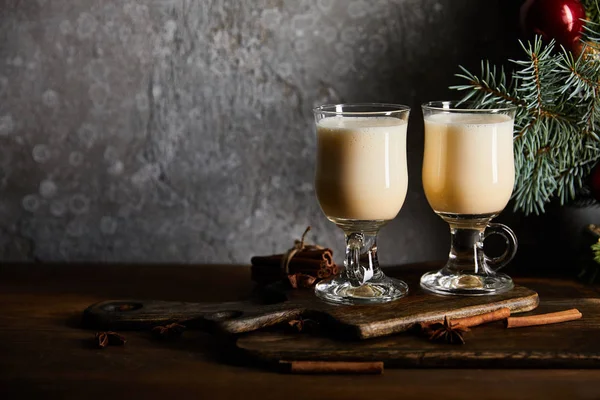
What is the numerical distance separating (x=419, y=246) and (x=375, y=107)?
392mm

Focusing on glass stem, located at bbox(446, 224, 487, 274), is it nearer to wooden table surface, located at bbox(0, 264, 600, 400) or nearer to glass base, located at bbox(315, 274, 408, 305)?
glass base, located at bbox(315, 274, 408, 305)

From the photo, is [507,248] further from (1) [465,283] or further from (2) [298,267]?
(2) [298,267]

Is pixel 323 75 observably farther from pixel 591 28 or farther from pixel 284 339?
pixel 284 339

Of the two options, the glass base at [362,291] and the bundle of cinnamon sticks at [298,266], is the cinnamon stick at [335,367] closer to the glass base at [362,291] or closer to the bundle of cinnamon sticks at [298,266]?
the glass base at [362,291]

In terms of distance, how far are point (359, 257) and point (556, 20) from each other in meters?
0.46

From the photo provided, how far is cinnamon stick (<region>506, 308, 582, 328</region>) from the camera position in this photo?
1103 mm

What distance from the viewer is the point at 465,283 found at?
4.07 feet

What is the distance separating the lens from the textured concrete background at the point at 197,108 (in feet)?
4.85

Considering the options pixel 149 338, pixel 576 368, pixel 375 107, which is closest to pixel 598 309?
pixel 576 368

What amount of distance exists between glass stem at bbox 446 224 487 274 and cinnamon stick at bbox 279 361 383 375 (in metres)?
0.34

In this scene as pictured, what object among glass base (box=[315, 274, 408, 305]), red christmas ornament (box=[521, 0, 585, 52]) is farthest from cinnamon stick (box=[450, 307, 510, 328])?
red christmas ornament (box=[521, 0, 585, 52])

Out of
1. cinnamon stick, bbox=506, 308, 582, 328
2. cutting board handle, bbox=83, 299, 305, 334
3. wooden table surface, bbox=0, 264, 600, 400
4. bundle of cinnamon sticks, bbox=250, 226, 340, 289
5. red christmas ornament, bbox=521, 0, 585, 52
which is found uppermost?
red christmas ornament, bbox=521, 0, 585, 52

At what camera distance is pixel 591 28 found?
1.29 m

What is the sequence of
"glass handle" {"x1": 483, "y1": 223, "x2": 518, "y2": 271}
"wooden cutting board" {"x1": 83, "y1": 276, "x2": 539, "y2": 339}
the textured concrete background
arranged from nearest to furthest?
"wooden cutting board" {"x1": 83, "y1": 276, "x2": 539, "y2": 339} < "glass handle" {"x1": 483, "y1": 223, "x2": 518, "y2": 271} < the textured concrete background
